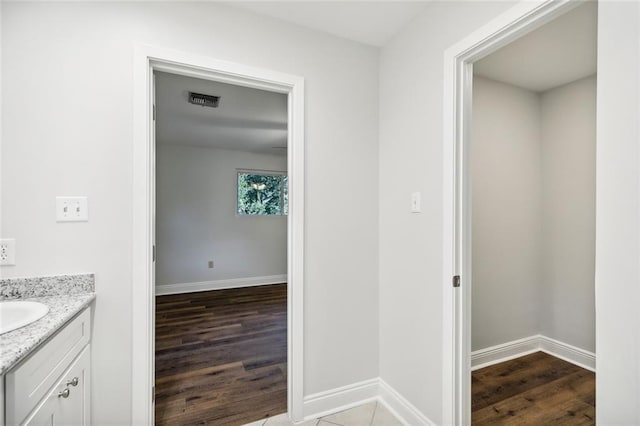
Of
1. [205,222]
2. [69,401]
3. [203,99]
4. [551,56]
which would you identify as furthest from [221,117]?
[551,56]

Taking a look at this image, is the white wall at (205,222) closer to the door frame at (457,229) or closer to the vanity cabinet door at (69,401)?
the vanity cabinet door at (69,401)

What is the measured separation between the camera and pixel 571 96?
2662mm

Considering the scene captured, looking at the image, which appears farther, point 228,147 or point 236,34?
point 228,147

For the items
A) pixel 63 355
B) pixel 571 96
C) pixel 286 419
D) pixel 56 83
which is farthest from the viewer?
pixel 571 96

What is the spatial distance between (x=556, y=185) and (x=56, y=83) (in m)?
3.67

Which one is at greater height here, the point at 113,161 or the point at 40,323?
the point at 113,161

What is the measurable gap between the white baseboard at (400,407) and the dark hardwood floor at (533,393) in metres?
0.44

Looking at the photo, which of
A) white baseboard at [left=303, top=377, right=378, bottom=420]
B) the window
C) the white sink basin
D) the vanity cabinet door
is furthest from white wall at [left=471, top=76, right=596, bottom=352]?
the window

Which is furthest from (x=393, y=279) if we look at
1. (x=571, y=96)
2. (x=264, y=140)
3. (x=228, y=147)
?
(x=228, y=147)

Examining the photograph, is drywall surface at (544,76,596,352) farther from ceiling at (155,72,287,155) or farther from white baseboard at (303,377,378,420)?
ceiling at (155,72,287,155)

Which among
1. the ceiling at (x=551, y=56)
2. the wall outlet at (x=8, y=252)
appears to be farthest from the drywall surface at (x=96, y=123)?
the ceiling at (x=551, y=56)

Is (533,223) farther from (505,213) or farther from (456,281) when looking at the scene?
(456,281)

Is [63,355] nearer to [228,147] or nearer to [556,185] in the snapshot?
[556,185]

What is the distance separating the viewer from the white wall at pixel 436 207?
0.93 metres
